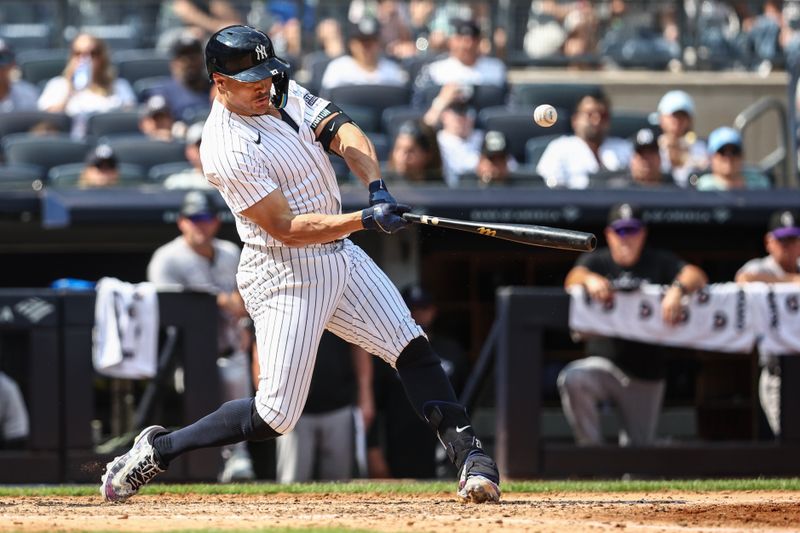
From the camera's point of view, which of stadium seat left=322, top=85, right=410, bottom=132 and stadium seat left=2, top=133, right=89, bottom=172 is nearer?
stadium seat left=2, top=133, right=89, bottom=172

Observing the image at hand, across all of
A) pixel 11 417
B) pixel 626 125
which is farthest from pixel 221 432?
pixel 626 125

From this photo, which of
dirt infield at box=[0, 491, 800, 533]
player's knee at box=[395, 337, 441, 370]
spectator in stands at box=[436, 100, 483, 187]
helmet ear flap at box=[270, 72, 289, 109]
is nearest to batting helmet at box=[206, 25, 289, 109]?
helmet ear flap at box=[270, 72, 289, 109]

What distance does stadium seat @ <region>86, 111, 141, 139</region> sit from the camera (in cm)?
1020

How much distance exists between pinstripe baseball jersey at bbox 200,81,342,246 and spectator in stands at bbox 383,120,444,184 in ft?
11.8

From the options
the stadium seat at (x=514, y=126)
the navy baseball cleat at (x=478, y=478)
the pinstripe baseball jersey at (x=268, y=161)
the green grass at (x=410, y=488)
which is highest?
the stadium seat at (x=514, y=126)

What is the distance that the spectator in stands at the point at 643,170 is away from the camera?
9039 mm

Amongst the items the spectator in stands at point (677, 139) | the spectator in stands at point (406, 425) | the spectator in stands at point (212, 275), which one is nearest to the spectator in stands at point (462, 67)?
the spectator in stands at point (677, 139)

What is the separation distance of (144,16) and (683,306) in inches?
249

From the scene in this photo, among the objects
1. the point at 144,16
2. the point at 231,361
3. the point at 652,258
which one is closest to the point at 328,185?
the point at 231,361

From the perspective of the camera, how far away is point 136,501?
570cm

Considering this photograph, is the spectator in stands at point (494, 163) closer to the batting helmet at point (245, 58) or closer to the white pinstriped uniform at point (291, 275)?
→ the white pinstriped uniform at point (291, 275)

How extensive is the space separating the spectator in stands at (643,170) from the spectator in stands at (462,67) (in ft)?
6.09

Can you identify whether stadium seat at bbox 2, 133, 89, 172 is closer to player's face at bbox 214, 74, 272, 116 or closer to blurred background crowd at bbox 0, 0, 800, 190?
blurred background crowd at bbox 0, 0, 800, 190

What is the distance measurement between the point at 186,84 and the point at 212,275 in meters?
2.54
